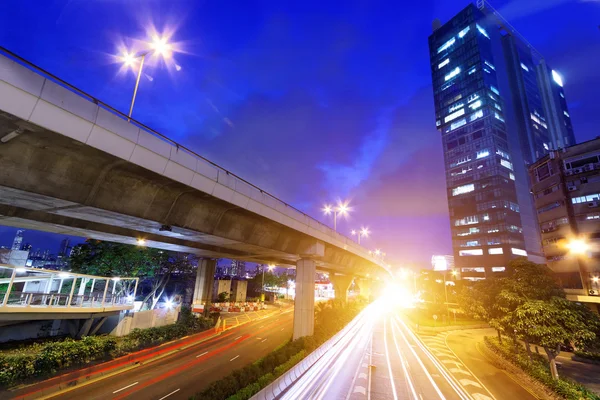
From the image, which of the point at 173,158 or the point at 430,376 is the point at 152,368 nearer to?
the point at 173,158

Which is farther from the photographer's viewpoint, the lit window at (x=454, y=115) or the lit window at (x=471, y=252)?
the lit window at (x=454, y=115)

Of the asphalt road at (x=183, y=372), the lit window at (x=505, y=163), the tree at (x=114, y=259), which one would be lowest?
the asphalt road at (x=183, y=372)

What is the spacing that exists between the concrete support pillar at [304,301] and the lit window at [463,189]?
11455 centimetres

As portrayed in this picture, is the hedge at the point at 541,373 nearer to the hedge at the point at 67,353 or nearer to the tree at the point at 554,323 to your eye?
the tree at the point at 554,323

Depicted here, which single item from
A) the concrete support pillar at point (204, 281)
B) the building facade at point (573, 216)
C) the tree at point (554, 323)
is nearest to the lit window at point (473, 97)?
the building facade at point (573, 216)

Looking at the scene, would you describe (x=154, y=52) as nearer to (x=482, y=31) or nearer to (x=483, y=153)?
(x=483, y=153)

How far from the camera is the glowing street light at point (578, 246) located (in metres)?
44.9

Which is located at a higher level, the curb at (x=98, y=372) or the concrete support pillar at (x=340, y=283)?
the concrete support pillar at (x=340, y=283)

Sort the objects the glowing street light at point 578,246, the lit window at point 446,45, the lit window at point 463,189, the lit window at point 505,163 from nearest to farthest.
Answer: the glowing street light at point 578,246 → the lit window at point 505,163 → the lit window at point 463,189 → the lit window at point 446,45

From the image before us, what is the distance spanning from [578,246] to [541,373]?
38.0 meters

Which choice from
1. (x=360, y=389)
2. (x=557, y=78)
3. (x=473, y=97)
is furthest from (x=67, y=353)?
(x=557, y=78)

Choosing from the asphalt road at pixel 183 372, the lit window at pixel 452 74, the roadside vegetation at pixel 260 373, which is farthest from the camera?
the lit window at pixel 452 74

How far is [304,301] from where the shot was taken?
26016mm

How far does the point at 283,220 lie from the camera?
19.9m
